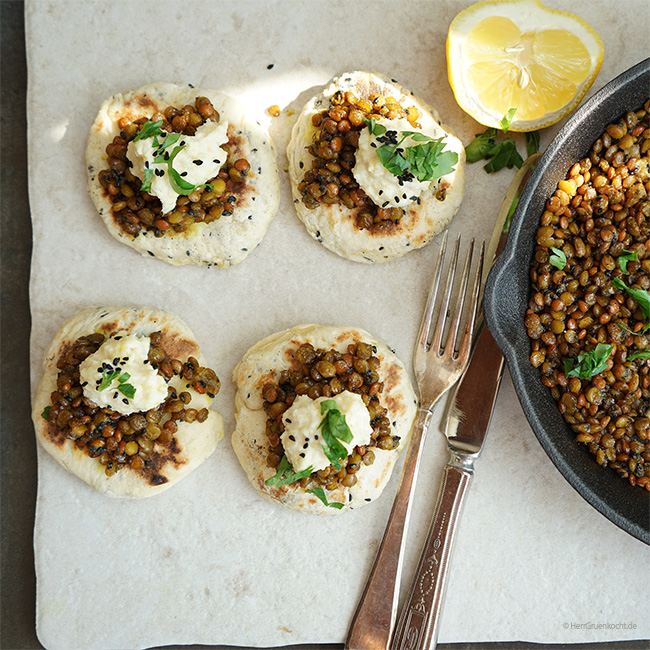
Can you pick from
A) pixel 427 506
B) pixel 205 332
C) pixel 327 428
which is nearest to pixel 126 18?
pixel 205 332

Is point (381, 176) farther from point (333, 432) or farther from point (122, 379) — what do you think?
point (122, 379)

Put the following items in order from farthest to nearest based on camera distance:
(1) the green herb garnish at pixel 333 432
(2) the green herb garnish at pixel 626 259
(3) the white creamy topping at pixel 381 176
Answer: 1. (3) the white creamy topping at pixel 381 176
2. (2) the green herb garnish at pixel 626 259
3. (1) the green herb garnish at pixel 333 432

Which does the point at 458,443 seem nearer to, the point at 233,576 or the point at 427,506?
the point at 427,506

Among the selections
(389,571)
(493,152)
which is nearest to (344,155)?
(493,152)

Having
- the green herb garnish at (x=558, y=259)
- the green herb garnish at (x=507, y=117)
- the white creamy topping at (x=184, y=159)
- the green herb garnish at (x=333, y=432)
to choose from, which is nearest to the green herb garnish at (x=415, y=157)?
the green herb garnish at (x=507, y=117)

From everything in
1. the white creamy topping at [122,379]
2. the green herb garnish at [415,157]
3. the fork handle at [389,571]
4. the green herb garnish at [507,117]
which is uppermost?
the green herb garnish at [507,117]

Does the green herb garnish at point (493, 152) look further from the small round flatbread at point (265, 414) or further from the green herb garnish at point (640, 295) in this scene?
the small round flatbread at point (265, 414)
